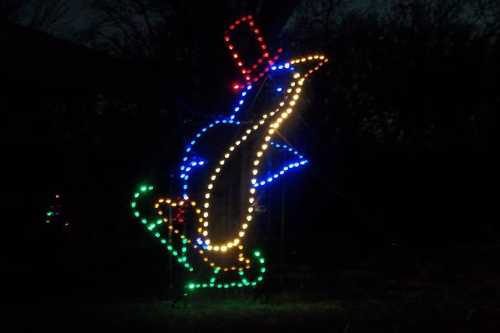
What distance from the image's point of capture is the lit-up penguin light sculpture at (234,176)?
27.6ft

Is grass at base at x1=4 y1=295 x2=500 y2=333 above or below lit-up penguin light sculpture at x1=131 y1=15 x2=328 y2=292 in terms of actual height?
below

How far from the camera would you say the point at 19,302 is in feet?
28.6

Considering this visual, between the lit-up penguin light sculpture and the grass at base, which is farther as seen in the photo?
the lit-up penguin light sculpture

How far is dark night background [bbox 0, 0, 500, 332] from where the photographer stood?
30.2 ft

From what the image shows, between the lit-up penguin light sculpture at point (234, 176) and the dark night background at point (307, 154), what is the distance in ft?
1.52

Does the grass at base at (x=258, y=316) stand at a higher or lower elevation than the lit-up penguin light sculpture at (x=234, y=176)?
lower

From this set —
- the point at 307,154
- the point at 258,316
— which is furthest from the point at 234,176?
the point at 307,154

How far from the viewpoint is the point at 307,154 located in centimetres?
1583

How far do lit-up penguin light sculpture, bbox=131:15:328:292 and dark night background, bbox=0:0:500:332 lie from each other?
46cm

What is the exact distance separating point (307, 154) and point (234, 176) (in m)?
7.06

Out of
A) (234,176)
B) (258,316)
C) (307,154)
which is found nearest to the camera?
(258,316)

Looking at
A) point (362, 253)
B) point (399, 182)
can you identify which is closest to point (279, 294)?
point (362, 253)

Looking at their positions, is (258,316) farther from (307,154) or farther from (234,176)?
(307,154)

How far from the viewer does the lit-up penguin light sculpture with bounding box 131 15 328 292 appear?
8.41 metres
